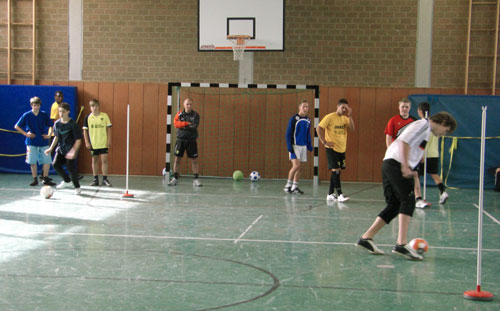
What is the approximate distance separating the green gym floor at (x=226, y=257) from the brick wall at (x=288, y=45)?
5.44 metres

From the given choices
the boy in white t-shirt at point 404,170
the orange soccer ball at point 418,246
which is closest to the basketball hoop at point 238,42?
the boy in white t-shirt at point 404,170

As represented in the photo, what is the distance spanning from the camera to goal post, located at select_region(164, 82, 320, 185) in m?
15.2

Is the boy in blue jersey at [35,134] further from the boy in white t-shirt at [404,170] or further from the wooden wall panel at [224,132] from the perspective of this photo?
the boy in white t-shirt at [404,170]

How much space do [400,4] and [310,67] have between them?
2.85 metres

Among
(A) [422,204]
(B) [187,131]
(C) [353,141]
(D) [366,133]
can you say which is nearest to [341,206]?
(A) [422,204]

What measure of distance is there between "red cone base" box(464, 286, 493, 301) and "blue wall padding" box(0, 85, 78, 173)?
493 inches

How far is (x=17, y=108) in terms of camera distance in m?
15.1

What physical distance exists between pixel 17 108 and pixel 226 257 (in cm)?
1108

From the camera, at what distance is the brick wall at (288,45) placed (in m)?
14.8

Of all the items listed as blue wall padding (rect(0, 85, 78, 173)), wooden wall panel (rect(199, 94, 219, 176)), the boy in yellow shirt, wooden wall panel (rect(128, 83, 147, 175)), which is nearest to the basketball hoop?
wooden wall panel (rect(199, 94, 219, 176))

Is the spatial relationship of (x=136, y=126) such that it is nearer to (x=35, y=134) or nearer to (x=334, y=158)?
(x=35, y=134)

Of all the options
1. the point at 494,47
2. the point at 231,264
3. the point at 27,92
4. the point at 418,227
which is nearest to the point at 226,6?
the point at 27,92

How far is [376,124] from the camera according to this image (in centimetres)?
1495

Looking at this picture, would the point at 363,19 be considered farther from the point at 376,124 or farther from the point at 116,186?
the point at 116,186
